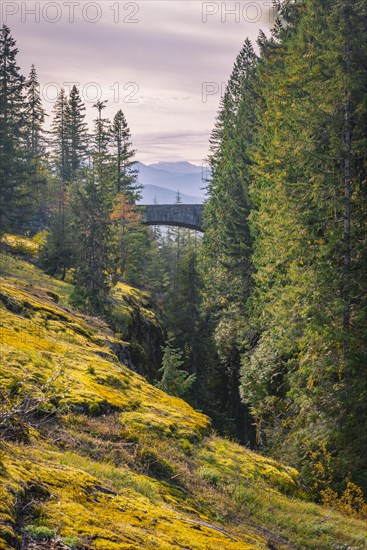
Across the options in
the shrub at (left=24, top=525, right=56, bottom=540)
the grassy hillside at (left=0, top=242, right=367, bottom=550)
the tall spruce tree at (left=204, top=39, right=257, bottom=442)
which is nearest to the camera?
the shrub at (left=24, top=525, right=56, bottom=540)

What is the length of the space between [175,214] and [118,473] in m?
52.7

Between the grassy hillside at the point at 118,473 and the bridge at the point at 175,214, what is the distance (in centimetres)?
4525

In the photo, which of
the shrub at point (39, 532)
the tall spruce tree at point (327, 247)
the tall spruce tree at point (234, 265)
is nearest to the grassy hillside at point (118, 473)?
the shrub at point (39, 532)

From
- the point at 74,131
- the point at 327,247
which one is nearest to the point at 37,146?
the point at 74,131

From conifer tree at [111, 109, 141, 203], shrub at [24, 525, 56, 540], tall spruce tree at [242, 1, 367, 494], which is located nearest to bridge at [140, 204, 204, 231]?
conifer tree at [111, 109, 141, 203]

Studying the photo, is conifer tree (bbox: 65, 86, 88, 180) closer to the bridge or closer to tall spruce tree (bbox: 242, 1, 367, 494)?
the bridge

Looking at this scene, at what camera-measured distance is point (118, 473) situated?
6.49 meters

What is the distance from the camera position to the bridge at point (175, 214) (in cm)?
5781

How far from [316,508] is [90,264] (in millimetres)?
21195

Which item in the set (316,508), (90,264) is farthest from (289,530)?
(90,264)

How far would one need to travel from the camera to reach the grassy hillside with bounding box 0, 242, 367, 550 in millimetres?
4332

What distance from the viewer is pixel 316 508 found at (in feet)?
30.2

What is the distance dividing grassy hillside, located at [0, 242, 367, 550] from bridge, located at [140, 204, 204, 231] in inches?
1782

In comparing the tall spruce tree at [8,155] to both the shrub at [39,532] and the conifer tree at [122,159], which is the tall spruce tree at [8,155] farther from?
the shrub at [39,532]
